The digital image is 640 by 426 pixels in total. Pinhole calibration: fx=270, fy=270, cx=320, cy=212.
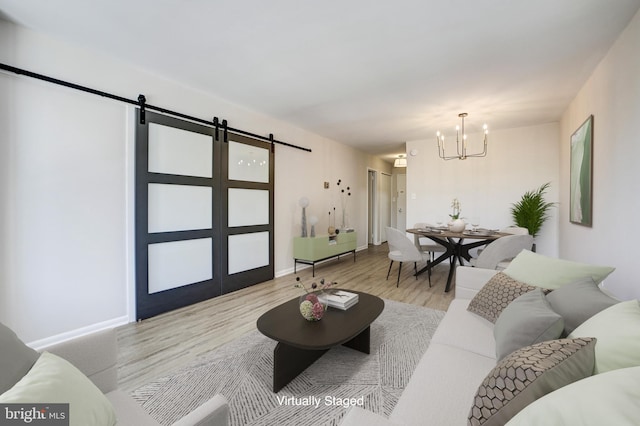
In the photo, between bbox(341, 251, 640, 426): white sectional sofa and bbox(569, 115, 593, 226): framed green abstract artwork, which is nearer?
bbox(341, 251, 640, 426): white sectional sofa

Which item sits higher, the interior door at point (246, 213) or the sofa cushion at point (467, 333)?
the interior door at point (246, 213)

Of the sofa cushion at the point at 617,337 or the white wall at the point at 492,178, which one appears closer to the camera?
the sofa cushion at the point at 617,337

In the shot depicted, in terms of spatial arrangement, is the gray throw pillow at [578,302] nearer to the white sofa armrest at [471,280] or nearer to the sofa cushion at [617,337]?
the sofa cushion at [617,337]

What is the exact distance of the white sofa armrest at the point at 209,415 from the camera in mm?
746

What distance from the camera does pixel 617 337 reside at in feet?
2.52

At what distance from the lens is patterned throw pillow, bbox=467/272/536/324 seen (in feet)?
5.16

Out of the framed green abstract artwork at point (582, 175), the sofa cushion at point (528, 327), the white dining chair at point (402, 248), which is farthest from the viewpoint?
the white dining chair at point (402, 248)

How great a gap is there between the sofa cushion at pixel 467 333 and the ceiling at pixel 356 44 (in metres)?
2.04

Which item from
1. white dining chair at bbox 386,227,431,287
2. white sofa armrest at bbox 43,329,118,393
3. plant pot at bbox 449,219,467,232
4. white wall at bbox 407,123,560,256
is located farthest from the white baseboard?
white wall at bbox 407,123,560,256

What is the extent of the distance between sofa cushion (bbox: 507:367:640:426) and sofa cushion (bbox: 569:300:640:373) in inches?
8.9

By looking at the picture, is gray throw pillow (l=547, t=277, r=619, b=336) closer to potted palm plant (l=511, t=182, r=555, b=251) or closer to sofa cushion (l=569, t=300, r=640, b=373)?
sofa cushion (l=569, t=300, r=640, b=373)

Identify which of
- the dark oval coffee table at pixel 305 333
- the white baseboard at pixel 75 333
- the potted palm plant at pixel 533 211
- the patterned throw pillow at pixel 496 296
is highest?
the potted palm plant at pixel 533 211

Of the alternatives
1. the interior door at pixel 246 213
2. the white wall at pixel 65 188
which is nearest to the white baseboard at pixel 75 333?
the white wall at pixel 65 188

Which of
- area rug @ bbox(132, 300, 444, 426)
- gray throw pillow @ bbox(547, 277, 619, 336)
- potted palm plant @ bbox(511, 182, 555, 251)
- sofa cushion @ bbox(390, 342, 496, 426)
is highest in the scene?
potted palm plant @ bbox(511, 182, 555, 251)
